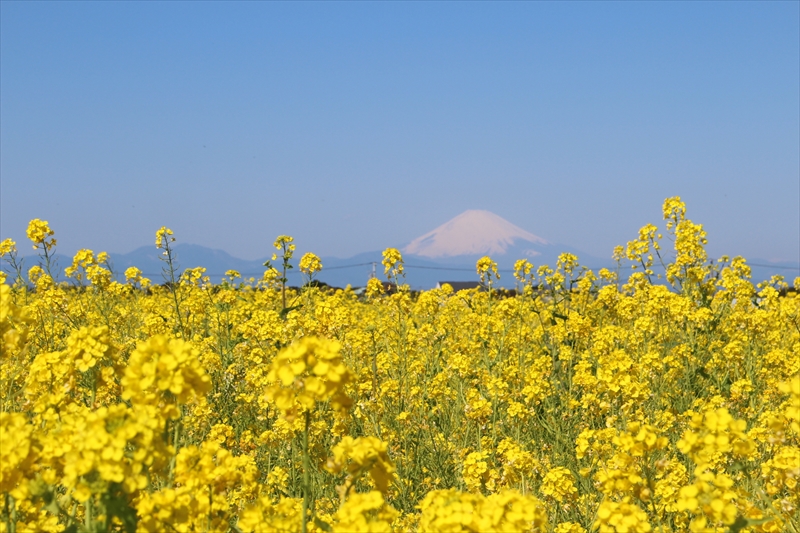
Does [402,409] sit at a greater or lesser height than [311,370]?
lesser

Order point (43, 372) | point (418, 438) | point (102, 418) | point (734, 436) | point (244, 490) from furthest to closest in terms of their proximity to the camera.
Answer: point (418, 438)
point (244, 490)
point (43, 372)
point (734, 436)
point (102, 418)

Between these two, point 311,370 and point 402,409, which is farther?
point 402,409

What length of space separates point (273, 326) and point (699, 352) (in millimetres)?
3765

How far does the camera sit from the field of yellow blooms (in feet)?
6.20

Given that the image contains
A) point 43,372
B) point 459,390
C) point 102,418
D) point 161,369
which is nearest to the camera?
point 102,418

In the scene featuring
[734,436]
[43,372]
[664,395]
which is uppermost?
[43,372]

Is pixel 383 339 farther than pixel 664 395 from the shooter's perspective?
Yes

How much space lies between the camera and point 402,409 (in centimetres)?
525

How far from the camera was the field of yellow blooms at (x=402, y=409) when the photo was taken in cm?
189

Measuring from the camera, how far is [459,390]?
515 centimetres

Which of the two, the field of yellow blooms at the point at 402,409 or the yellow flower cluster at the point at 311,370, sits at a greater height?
the yellow flower cluster at the point at 311,370

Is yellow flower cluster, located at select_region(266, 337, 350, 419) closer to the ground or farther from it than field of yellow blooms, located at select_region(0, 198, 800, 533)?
farther from it

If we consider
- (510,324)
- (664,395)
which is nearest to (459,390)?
(664,395)

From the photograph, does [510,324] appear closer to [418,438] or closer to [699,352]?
[699,352]
